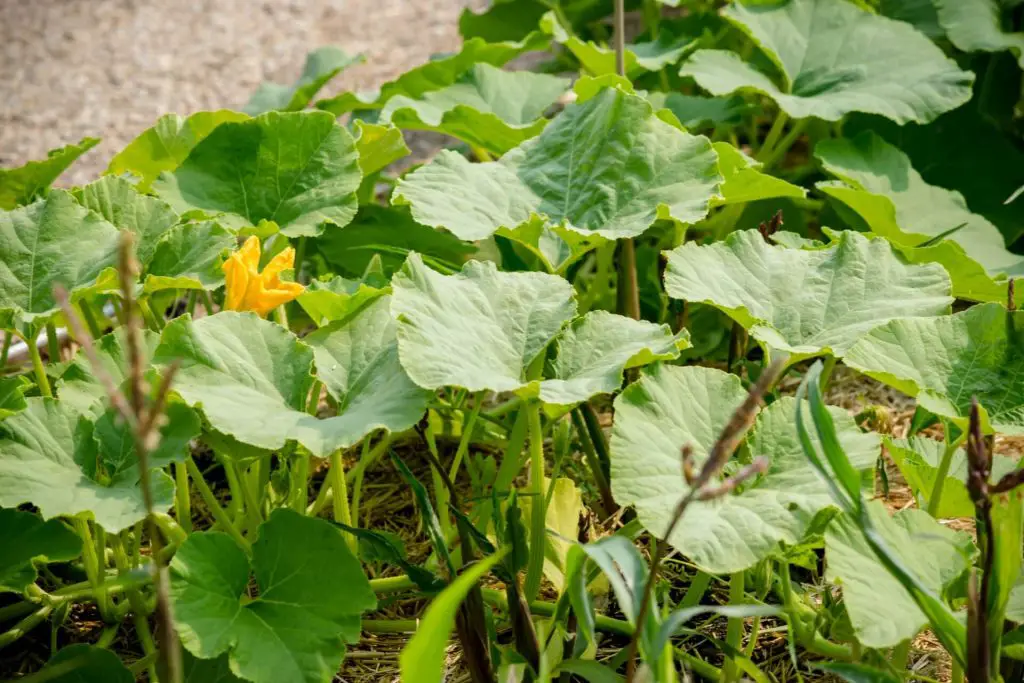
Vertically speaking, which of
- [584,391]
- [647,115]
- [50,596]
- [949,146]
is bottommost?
[50,596]

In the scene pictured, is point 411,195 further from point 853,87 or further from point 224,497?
point 853,87

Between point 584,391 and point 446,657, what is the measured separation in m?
0.43

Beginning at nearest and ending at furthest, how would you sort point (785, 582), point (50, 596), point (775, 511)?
point (775, 511)
point (785, 582)
point (50, 596)

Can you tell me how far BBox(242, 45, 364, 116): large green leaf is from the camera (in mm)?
1992

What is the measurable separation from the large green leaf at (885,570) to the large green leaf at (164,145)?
1.20 metres

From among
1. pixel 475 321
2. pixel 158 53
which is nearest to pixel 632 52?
pixel 475 321

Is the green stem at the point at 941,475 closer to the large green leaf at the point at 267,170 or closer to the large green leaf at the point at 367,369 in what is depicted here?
the large green leaf at the point at 367,369

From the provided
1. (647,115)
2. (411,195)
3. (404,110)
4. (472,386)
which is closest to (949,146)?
(647,115)

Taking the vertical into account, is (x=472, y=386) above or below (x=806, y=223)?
above

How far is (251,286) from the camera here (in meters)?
1.25

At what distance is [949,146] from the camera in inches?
79.2

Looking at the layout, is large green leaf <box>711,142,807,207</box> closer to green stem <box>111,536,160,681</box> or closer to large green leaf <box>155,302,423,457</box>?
large green leaf <box>155,302,423,457</box>

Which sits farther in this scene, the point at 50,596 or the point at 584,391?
the point at 50,596

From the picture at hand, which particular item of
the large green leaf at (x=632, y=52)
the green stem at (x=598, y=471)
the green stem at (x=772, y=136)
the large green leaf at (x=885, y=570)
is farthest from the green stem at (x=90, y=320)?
the green stem at (x=772, y=136)
